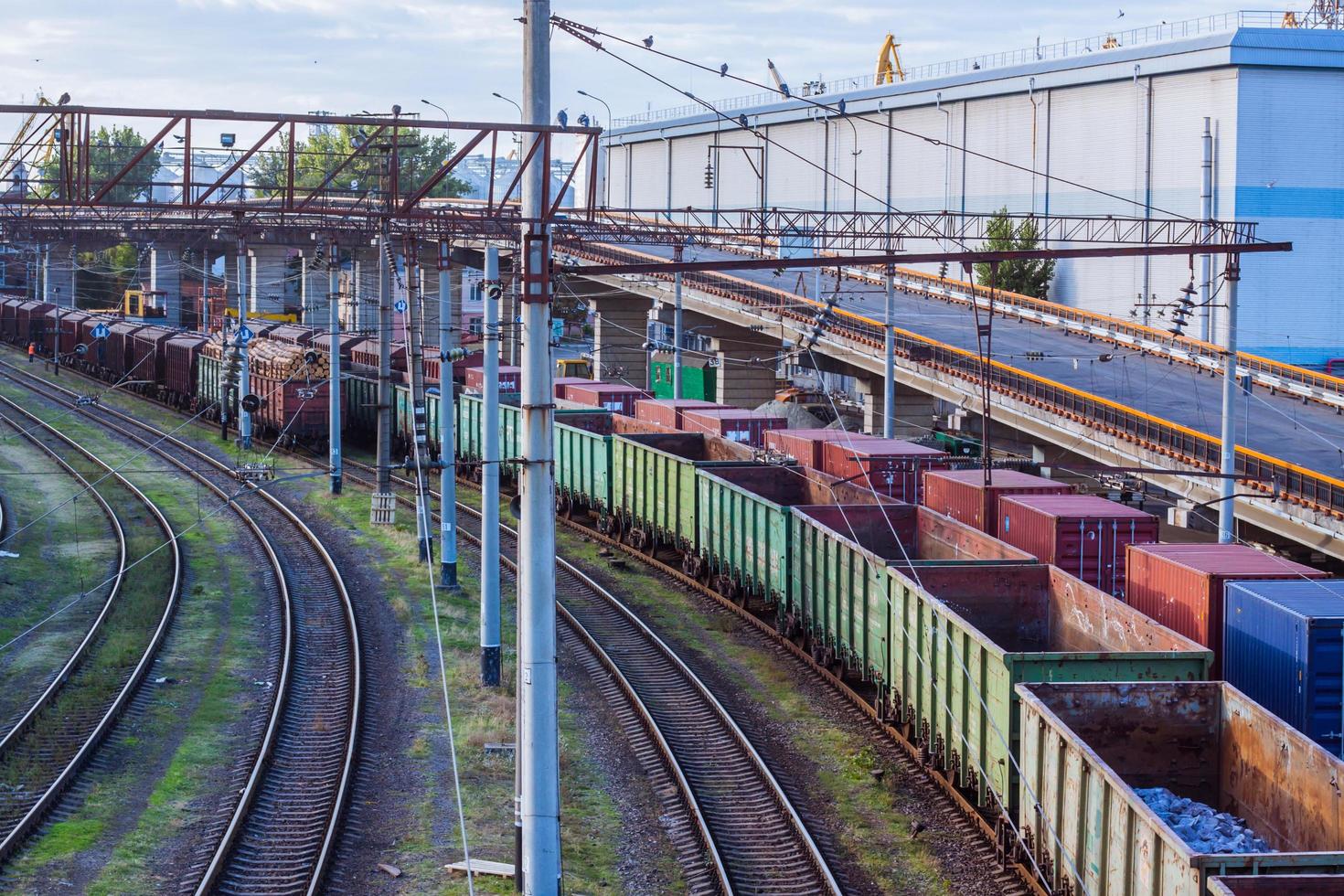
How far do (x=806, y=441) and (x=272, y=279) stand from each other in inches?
2978

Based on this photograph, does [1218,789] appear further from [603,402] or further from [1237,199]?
[1237,199]

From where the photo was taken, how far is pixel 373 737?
18.1 metres

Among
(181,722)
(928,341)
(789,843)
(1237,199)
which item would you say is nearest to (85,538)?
(181,722)

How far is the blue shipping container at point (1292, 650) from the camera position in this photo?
45.6ft

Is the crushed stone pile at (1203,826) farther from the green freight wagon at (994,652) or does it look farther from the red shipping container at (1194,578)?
the red shipping container at (1194,578)

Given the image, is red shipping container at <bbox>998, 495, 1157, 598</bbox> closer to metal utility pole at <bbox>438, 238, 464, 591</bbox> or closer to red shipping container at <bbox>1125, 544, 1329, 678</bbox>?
red shipping container at <bbox>1125, 544, 1329, 678</bbox>

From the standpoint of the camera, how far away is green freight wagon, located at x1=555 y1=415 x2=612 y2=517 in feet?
106

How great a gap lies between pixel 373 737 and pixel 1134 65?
152ft

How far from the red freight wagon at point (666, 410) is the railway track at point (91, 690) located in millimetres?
12076

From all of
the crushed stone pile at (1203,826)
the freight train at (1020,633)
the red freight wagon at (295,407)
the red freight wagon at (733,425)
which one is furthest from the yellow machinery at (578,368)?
the crushed stone pile at (1203,826)

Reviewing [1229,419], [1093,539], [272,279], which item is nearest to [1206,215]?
[1229,419]

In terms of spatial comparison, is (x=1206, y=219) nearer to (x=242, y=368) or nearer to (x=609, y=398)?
(x=609, y=398)

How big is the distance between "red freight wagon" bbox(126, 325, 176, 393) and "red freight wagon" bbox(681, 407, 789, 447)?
92.9 feet

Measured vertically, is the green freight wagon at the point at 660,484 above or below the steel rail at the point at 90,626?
above
